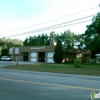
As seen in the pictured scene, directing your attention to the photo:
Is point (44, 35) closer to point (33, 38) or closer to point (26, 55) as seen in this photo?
point (33, 38)

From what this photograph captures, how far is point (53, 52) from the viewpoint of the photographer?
57.9m

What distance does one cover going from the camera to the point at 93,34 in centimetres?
5453

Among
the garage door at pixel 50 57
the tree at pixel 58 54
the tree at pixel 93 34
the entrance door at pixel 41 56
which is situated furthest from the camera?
the entrance door at pixel 41 56

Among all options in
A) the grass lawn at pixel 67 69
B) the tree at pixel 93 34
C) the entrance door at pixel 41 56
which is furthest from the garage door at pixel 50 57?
the grass lawn at pixel 67 69

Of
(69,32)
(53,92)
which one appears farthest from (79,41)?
(53,92)

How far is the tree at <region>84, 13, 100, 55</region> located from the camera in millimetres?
51000

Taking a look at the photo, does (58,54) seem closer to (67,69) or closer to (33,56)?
(33,56)

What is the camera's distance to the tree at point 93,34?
167 feet

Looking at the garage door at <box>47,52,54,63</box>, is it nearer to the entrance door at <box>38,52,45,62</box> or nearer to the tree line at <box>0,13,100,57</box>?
the entrance door at <box>38,52,45,62</box>

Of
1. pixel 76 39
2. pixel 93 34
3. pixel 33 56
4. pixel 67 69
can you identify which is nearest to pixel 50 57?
pixel 33 56

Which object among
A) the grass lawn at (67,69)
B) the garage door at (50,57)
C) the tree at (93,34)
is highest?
the tree at (93,34)

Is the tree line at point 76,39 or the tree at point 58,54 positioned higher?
the tree line at point 76,39

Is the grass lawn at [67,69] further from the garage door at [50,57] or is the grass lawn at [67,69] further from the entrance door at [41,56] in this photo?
the entrance door at [41,56]

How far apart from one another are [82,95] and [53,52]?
162 feet
